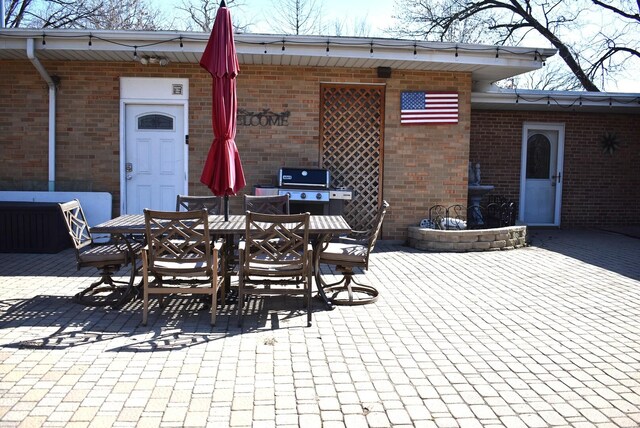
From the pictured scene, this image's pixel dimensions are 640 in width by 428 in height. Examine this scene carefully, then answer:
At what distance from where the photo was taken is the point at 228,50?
559 cm

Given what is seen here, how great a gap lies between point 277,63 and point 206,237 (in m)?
4.87

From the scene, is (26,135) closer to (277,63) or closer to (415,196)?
(277,63)

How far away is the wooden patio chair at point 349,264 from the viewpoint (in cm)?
563

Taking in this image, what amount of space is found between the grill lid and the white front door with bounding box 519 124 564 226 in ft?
17.1

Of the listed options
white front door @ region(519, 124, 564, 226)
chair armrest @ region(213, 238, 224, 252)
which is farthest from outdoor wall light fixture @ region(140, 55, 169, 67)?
white front door @ region(519, 124, 564, 226)

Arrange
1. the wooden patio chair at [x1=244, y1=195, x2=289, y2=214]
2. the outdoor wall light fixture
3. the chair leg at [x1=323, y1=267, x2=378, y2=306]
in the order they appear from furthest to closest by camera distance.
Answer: the outdoor wall light fixture < the wooden patio chair at [x1=244, y1=195, x2=289, y2=214] < the chair leg at [x1=323, y1=267, x2=378, y2=306]

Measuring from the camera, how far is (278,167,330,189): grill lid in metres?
8.56

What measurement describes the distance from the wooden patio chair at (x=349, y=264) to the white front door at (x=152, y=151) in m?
3.93

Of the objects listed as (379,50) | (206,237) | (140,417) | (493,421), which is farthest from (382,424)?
(379,50)

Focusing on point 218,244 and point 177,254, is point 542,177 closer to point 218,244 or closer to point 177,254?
point 218,244

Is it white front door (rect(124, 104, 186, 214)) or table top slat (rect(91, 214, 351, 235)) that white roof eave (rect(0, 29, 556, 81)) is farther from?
table top slat (rect(91, 214, 351, 235))

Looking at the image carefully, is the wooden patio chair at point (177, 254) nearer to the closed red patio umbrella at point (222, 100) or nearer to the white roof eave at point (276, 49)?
the closed red patio umbrella at point (222, 100)

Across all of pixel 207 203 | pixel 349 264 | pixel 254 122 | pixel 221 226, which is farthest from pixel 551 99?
pixel 221 226

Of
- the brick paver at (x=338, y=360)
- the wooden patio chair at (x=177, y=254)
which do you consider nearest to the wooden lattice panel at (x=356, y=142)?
the brick paver at (x=338, y=360)
